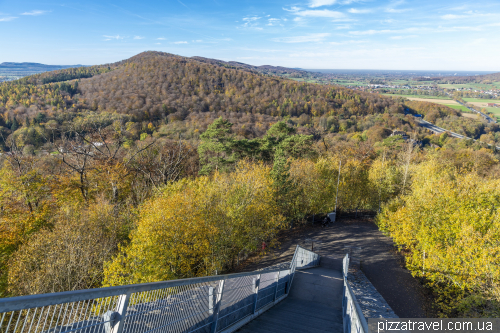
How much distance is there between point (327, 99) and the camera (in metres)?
129

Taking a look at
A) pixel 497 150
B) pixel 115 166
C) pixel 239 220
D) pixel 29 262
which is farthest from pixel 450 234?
pixel 497 150

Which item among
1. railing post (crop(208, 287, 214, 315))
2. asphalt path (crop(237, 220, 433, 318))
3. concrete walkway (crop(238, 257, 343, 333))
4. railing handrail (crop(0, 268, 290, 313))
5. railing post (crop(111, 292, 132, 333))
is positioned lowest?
asphalt path (crop(237, 220, 433, 318))

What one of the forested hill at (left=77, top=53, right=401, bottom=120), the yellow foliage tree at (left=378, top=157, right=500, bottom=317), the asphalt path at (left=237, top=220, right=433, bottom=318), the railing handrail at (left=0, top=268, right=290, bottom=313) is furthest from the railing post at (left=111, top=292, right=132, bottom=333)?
the forested hill at (left=77, top=53, right=401, bottom=120)

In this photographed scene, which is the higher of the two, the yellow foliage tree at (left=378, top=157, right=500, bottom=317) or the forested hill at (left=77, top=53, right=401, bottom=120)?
the forested hill at (left=77, top=53, right=401, bottom=120)

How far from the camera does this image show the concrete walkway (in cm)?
685

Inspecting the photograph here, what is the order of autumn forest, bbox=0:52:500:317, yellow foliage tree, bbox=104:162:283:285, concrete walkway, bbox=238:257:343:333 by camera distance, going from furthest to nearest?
autumn forest, bbox=0:52:500:317, yellow foliage tree, bbox=104:162:283:285, concrete walkway, bbox=238:257:343:333

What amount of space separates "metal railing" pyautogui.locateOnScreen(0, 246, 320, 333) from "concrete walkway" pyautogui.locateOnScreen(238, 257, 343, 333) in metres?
0.58

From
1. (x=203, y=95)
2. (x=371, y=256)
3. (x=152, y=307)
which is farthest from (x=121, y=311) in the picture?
(x=203, y=95)

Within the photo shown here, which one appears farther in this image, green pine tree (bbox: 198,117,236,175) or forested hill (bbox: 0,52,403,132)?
forested hill (bbox: 0,52,403,132)

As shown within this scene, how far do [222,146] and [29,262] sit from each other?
876 inches

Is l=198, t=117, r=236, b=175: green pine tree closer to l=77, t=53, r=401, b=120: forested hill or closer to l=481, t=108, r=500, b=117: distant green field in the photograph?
l=77, t=53, r=401, b=120: forested hill

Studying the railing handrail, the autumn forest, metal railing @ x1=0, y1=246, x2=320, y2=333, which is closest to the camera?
the railing handrail

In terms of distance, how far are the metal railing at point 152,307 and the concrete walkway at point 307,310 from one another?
579 millimetres

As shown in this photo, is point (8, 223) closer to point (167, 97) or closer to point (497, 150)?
point (497, 150)
